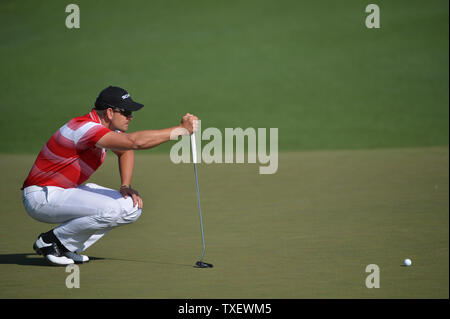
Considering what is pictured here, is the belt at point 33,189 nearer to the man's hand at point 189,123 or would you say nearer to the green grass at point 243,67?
the man's hand at point 189,123

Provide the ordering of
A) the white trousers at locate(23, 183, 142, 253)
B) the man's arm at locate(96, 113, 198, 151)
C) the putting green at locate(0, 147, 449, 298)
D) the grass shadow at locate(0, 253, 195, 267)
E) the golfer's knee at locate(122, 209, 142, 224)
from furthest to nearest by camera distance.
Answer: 1. the grass shadow at locate(0, 253, 195, 267)
2. the golfer's knee at locate(122, 209, 142, 224)
3. the white trousers at locate(23, 183, 142, 253)
4. the man's arm at locate(96, 113, 198, 151)
5. the putting green at locate(0, 147, 449, 298)

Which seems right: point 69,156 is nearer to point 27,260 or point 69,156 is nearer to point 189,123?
point 189,123

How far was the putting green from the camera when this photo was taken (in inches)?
232

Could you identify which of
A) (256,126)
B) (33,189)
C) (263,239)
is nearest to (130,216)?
(33,189)

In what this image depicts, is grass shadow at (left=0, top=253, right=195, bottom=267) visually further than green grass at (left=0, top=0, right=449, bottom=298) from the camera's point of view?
Yes

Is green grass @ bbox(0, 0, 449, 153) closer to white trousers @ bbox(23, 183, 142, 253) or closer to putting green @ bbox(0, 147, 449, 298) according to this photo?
putting green @ bbox(0, 147, 449, 298)

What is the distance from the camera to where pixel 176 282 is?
6.06 metres

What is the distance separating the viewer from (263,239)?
25.9ft

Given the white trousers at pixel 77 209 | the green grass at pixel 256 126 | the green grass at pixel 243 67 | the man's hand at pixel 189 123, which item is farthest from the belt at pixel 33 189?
the green grass at pixel 243 67

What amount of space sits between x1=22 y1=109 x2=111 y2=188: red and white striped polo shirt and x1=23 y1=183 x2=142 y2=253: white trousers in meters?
0.08

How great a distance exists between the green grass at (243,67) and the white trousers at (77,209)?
457 inches

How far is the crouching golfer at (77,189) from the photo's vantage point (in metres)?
6.42

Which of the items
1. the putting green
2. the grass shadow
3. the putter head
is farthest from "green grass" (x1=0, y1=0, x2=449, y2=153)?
the putter head
